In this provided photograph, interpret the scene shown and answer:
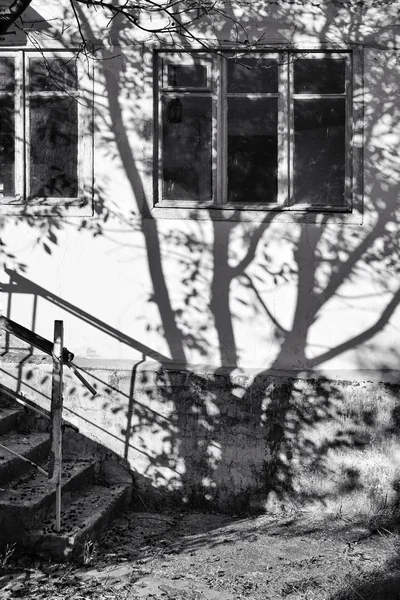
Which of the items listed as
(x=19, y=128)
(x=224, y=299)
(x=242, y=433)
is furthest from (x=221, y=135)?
(x=242, y=433)

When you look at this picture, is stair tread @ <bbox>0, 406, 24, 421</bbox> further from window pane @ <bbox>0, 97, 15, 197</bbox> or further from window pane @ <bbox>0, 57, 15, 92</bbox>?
window pane @ <bbox>0, 57, 15, 92</bbox>

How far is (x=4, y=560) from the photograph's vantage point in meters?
6.55

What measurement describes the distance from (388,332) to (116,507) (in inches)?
117

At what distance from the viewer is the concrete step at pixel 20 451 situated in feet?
23.8

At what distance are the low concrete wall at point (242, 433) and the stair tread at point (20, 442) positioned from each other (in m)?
0.42

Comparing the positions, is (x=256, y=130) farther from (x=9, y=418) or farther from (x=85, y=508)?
(x=85, y=508)

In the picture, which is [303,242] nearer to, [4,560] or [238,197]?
[238,197]

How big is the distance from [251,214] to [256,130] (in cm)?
82

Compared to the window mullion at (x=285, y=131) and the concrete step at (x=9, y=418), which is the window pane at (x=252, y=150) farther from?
the concrete step at (x=9, y=418)

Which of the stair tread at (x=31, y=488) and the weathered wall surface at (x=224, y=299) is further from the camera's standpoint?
the weathered wall surface at (x=224, y=299)

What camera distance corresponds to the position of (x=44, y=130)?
8570mm

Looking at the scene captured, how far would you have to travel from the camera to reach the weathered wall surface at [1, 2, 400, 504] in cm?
808

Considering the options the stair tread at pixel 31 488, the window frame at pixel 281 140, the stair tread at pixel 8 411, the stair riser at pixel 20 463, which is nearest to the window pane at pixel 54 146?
the window frame at pixel 281 140

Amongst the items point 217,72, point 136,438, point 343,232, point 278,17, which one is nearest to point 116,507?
point 136,438
